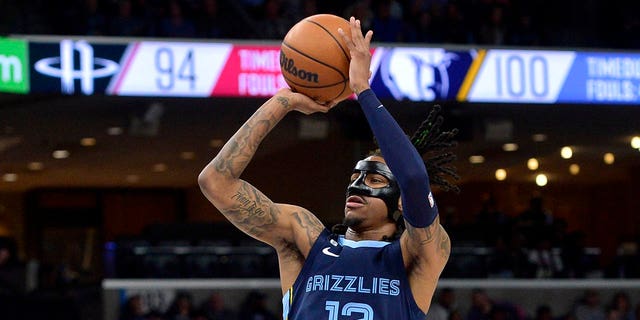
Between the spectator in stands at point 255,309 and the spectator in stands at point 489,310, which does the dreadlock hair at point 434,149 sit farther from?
the spectator in stands at point 489,310

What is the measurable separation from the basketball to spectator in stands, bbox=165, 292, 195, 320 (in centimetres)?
980

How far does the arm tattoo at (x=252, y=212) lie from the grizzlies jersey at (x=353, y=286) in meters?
0.21

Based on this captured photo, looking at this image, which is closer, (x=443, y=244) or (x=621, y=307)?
(x=443, y=244)

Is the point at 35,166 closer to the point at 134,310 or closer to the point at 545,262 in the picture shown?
the point at 134,310

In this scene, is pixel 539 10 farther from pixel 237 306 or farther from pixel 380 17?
pixel 237 306

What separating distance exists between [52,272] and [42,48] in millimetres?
5308

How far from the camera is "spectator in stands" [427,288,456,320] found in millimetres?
14070

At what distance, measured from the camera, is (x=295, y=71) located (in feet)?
13.5

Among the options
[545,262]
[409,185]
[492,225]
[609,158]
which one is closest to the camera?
[409,185]

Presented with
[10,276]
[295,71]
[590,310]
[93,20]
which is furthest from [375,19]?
[295,71]

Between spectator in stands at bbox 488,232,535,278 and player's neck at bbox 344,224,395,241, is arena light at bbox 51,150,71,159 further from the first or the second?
player's neck at bbox 344,224,395,241

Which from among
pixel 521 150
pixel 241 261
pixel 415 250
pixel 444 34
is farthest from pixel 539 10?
pixel 415 250

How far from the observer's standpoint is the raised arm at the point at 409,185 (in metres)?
3.64

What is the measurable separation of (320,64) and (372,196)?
51 centimetres
